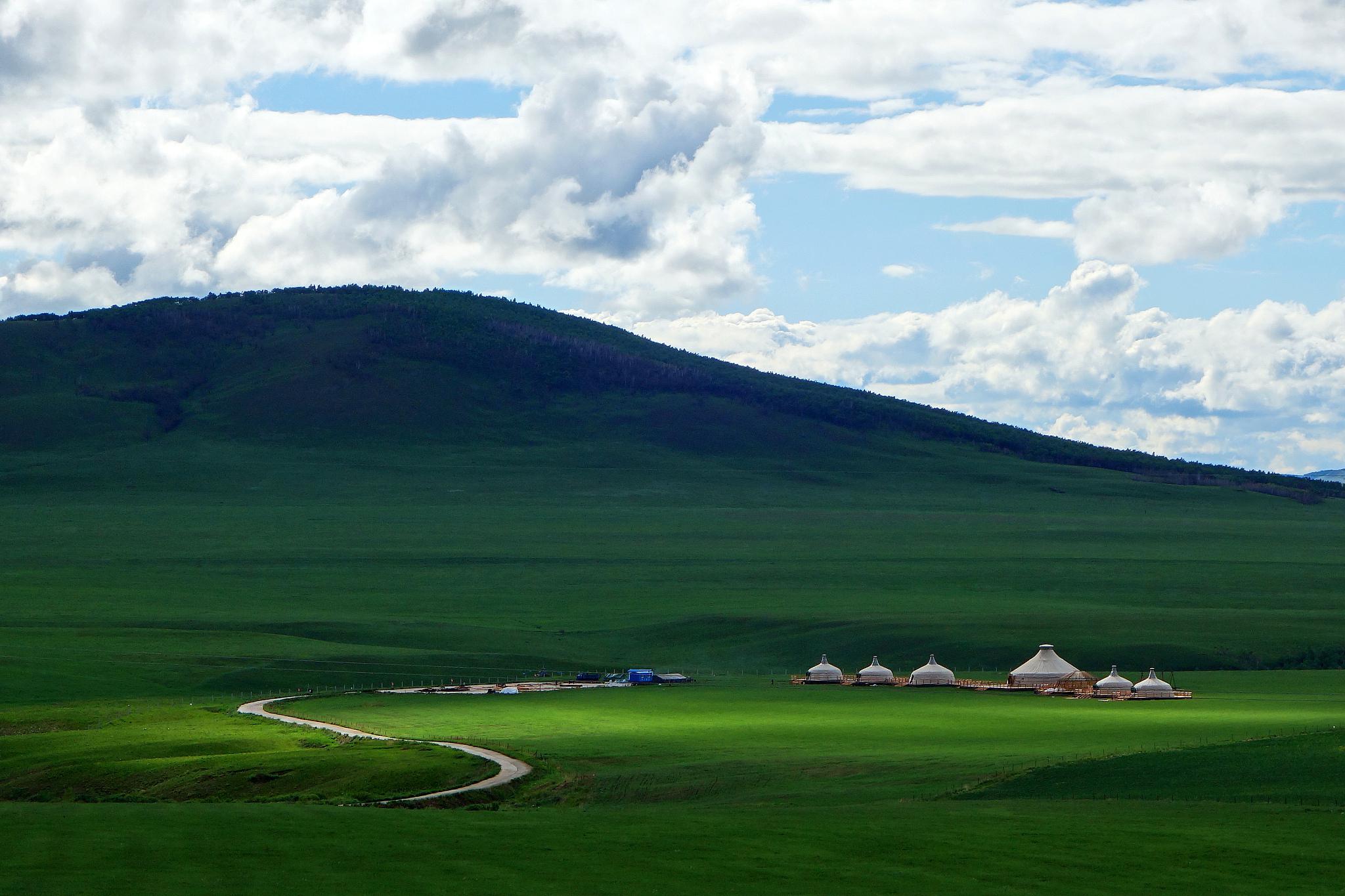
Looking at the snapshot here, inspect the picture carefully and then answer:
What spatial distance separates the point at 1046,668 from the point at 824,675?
11060 mm

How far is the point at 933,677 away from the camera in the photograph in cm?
9044

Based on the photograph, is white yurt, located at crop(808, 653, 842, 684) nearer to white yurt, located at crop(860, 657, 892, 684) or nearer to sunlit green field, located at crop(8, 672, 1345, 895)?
white yurt, located at crop(860, 657, 892, 684)

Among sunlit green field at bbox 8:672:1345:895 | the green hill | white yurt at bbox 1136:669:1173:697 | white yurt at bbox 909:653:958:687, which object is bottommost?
sunlit green field at bbox 8:672:1345:895

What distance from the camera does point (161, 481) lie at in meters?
198

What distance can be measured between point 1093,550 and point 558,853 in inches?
4923

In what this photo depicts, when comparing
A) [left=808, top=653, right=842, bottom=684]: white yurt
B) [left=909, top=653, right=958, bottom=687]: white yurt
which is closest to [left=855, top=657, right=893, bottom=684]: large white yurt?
[left=808, top=653, right=842, bottom=684]: white yurt

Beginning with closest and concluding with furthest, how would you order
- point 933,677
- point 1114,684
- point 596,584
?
point 1114,684, point 933,677, point 596,584

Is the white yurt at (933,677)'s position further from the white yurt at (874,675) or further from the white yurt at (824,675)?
the white yurt at (824,675)

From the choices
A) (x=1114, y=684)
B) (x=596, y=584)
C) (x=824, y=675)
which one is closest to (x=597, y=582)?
(x=596, y=584)

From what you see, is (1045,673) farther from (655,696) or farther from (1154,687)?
(655,696)

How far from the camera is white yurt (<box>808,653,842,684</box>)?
301ft

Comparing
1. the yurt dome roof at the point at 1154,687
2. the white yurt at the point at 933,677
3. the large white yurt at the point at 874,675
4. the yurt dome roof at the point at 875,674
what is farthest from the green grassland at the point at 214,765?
the yurt dome roof at the point at 1154,687

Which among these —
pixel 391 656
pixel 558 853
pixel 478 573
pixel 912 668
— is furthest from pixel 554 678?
pixel 558 853

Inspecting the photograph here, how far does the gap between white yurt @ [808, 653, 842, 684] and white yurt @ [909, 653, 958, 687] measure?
3.77 meters
